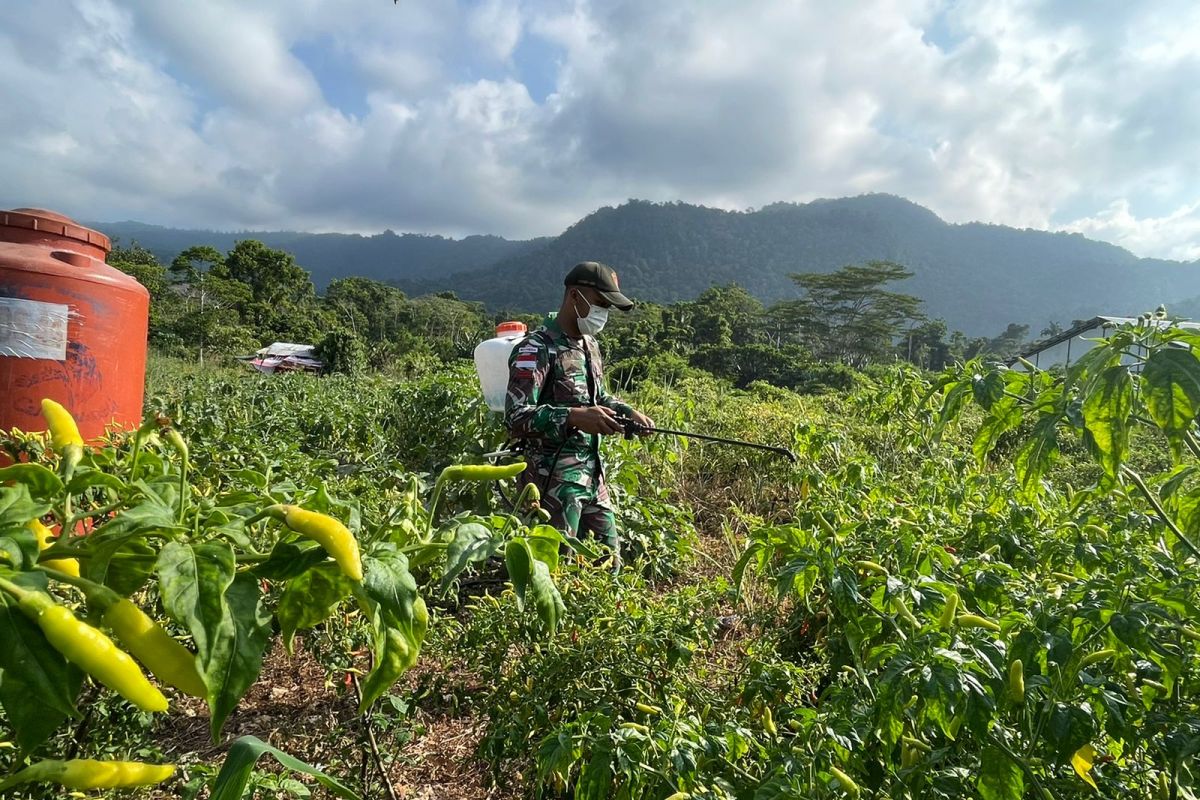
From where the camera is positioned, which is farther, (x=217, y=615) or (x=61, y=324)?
(x=61, y=324)

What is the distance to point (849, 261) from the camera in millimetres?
119812

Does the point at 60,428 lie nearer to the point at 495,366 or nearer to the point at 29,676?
the point at 29,676

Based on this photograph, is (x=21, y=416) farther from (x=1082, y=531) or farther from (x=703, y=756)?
(x=1082, y=531)

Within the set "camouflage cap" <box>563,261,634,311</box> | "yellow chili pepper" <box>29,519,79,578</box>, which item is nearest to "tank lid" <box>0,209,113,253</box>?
"camouflage cap" <box>563,261,634,311</box>

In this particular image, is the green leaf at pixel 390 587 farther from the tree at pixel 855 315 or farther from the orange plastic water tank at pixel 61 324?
the tree at pixel 855 315

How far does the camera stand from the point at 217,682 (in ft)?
1.56

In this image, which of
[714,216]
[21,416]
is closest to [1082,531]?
[21,416]

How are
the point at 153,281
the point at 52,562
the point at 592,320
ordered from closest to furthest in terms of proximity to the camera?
1. the point at 52,562
2. the point at 592,320
3. the point at 153,281

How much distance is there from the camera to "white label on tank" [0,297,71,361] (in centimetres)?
245

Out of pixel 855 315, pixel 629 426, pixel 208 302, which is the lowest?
pixel 629 426

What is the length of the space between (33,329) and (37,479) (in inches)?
101

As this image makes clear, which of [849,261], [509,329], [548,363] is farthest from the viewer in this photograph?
[849,261]

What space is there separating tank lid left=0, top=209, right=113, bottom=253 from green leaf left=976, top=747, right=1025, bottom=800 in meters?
3.18

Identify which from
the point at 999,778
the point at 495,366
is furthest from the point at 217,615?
the point at 495,366
